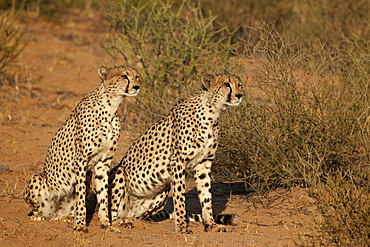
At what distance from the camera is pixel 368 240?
3951mm

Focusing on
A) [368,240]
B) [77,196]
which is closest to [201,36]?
[77,196]

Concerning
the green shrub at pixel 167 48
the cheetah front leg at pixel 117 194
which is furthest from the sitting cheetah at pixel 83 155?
the green shrub at pixel 167 48

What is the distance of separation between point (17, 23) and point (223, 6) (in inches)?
181

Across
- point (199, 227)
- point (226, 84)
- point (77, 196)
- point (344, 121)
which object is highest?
point (226, 84)

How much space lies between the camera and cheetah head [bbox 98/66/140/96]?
183 inches

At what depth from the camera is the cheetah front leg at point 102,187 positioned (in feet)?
15.7

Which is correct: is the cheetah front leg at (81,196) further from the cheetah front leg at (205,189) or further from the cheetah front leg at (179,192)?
the cheetah front leg at (205,189)

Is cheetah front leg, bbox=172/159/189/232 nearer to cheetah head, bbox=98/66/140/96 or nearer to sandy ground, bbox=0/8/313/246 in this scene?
sandy ground, bbox=0/8/313/246

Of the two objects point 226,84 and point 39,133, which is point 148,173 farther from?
point 39,133

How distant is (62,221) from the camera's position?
16.2 feet

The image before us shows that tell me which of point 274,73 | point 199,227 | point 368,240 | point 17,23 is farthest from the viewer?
point 17,23

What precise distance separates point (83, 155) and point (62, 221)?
636 millimetres

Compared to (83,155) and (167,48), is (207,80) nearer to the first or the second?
(83,155)

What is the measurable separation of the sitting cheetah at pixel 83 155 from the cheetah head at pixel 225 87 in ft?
1.90
